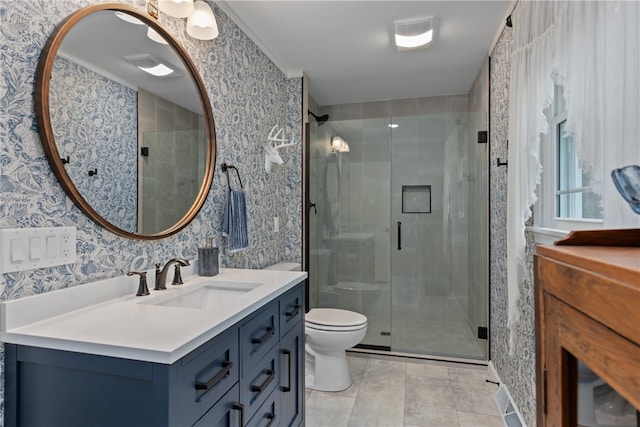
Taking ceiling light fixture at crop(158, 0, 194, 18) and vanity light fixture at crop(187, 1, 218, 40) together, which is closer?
→ ceiling light fixture at crop(158, 0, 194, 18)

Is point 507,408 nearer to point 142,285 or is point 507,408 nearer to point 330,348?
point 330,348

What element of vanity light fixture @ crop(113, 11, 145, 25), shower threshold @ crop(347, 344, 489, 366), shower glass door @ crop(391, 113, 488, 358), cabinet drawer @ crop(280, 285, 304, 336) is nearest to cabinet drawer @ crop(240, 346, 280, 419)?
cabinet drawer @ crop(280, 285, 304, 336)

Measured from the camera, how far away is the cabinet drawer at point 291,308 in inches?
57.6

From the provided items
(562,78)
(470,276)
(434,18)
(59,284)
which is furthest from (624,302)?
(470,276)

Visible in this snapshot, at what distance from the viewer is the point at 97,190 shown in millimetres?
1196

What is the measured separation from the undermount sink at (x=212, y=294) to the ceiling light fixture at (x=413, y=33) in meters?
1.75

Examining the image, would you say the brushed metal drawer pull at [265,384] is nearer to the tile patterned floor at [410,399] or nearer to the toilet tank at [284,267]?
the tile patterned floor at [410,399]

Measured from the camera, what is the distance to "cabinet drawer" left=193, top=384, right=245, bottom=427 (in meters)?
0.94

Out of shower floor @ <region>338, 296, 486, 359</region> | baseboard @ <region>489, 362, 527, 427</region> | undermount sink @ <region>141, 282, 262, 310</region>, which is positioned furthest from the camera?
shower floor @ <region>338, 296, 486, 359</region>

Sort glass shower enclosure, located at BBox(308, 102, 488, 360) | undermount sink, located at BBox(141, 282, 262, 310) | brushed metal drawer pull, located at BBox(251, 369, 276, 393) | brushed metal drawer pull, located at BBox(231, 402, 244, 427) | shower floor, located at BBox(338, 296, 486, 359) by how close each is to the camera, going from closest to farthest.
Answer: brushed metal drawer pull, located at BBox(231, 402, 244, 427), brushed metal drawer pull, located at BBox(251, 369, 276, 393), undermount sink, located at BBox(141, 282, 262, 310), shower floor, located at BBox(338, 296, 486, 359), glass shower enclosure, located at BBox(308, 102, 488, 360)

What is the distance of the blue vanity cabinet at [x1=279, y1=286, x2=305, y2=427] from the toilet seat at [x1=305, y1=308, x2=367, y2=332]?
66cm

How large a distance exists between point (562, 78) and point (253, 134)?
5.62ft

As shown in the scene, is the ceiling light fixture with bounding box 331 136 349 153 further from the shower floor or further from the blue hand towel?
the blue hand towel

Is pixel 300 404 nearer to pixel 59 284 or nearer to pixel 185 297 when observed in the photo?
pixel 185 297
